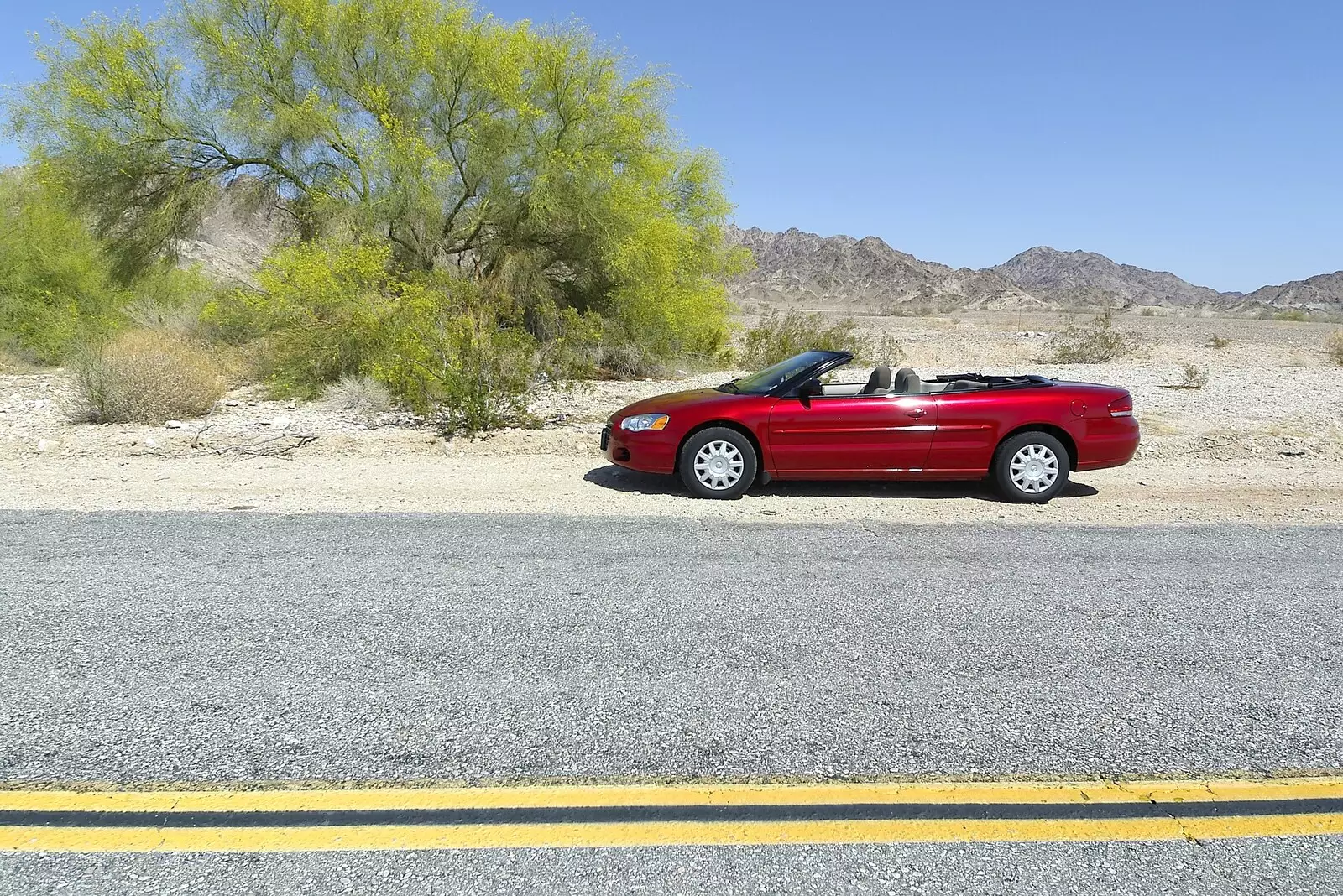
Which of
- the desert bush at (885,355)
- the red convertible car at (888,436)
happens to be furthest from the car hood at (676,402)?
the desert bush at (885,355)

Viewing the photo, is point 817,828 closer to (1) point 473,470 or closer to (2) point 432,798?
(2) point 432,798

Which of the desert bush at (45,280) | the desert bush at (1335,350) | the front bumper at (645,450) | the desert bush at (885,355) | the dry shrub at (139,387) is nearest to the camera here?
the front bumper at (645,450)

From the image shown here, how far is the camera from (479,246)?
20.1 meters

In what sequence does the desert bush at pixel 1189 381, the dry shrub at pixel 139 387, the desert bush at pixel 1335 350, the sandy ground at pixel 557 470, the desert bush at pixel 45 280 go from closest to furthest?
Answer: 1. the sandy ground at pixel 557 470
2. the dry shrub at pixel 139 387
3. the desert bush at pixel 1189 381
4. the desert bush at pixel 45 280
5. the desert bush at pixel 1335 350

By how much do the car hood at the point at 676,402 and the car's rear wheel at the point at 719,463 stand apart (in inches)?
13.6

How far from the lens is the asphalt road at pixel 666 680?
251 cm

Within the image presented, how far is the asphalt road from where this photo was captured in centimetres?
251

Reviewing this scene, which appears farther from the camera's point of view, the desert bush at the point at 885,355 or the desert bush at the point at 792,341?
the desert bush at the point at 885,355

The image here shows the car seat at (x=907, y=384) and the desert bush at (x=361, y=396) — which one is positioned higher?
the car seat at (x=907, y=384)

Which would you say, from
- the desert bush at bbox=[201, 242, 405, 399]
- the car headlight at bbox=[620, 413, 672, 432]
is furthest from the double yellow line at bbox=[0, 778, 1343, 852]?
the desert bush at bbox=[201, 242, 405, 399]

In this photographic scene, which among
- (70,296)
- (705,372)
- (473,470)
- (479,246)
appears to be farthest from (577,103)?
(70,296)

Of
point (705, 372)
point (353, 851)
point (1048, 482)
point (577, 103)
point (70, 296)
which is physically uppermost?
point (577, 103)

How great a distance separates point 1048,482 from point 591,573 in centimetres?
460

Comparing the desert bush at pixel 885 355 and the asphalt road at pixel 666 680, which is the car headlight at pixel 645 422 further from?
the desert bush at pixel 885 355
